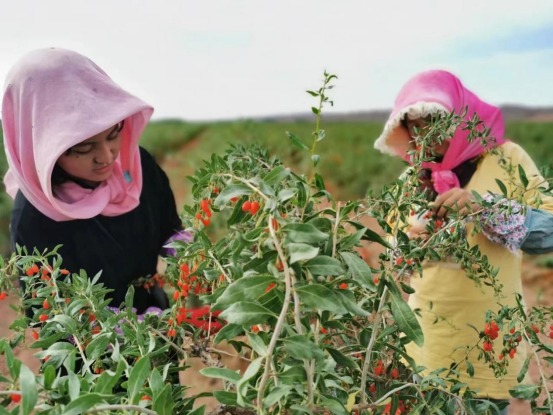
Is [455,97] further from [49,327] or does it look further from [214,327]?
[49,327]

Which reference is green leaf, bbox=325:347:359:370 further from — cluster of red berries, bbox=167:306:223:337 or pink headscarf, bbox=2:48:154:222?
pink headscarf, bbox=2:48:154:222

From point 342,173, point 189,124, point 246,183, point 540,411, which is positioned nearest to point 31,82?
point 246,183

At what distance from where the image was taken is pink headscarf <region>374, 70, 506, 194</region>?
1.54 metres

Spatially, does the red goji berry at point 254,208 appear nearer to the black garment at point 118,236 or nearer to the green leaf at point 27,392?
the green leaf at point 27,392

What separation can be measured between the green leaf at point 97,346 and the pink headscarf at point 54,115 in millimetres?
714

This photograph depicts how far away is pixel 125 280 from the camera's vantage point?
1.65m

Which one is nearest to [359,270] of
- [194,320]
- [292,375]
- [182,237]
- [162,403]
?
[292,375]

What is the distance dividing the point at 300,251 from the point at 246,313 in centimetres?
10

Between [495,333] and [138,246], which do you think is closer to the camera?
[495,333]

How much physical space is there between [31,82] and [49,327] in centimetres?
82

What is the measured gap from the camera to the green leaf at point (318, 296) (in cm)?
57

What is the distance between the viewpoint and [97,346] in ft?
2.58

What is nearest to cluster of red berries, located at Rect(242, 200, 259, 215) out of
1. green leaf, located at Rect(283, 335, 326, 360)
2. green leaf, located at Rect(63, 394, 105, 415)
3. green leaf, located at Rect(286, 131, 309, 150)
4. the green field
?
green leaf, located at Rect(286, 131, 309, 150)

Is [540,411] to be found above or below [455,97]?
below
